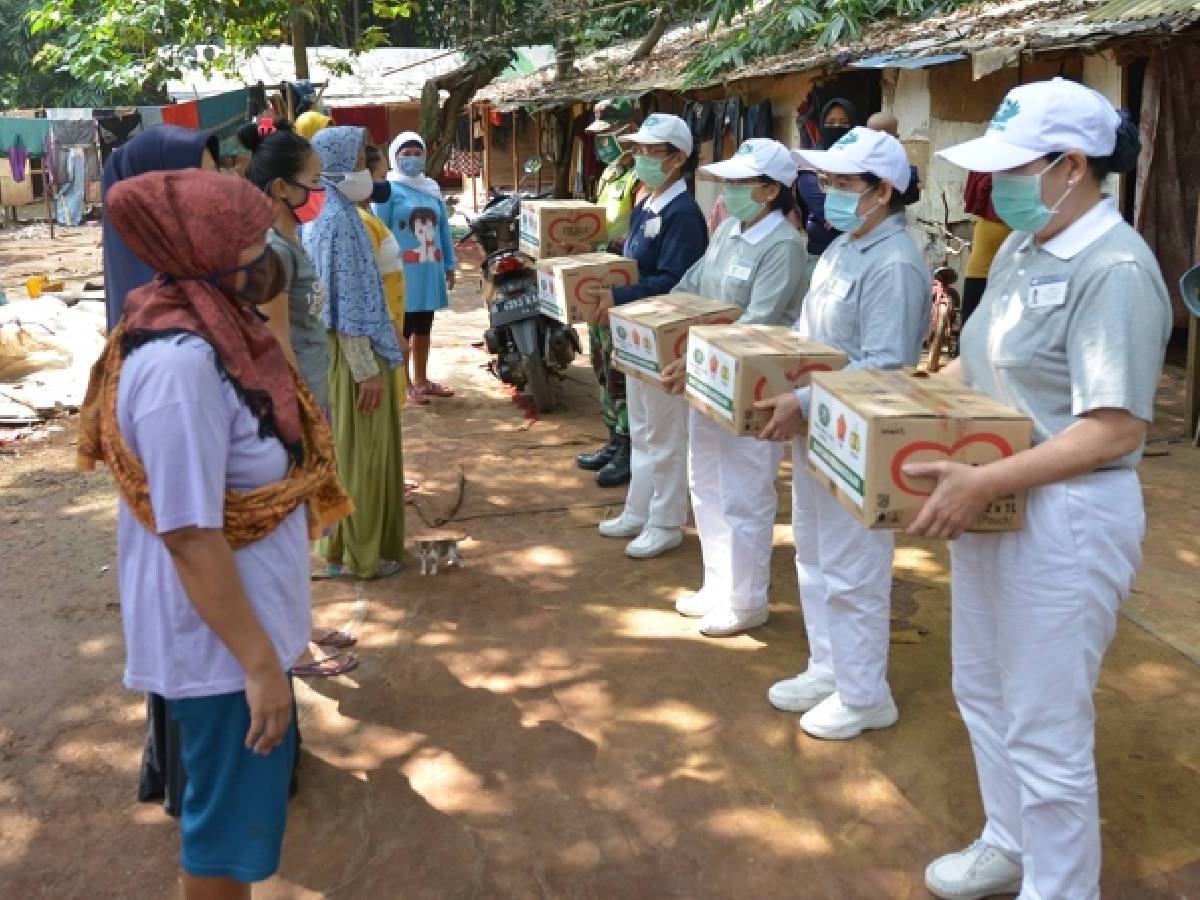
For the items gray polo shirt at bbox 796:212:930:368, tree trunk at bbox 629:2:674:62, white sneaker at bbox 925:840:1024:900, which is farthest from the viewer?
tree trunk at bbox 629:2:674:62

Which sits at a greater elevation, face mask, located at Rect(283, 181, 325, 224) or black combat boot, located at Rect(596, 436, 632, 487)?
face mask, located at Rect(283, 181, 325, 224)

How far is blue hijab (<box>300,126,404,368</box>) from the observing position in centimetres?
459

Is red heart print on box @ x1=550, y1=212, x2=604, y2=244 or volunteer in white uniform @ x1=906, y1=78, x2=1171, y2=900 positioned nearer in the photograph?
volunteer in white uniform @ x1=906, y1=78, x2=1171, y2=900

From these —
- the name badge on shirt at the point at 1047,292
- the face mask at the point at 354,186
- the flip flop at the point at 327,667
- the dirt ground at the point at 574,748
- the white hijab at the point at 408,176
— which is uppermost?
the white hijab at the point at 408,176

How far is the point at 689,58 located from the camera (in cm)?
1366

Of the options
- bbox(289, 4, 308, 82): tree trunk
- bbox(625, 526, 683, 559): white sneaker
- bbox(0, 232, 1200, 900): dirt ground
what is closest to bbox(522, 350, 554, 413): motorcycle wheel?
bbox(0, 232, 1200, 900): dirt ground

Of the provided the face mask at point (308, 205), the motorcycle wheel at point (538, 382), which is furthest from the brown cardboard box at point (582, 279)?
the motorcycle wheel at point (538, 382)

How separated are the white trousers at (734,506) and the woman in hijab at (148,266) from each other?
209 centimetres

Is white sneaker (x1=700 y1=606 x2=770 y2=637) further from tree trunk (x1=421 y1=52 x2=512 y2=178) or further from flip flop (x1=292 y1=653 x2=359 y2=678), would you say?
tree trunk (x1=421 y1=52 x2=512 y2=178)

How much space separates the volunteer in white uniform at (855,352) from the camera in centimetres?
335

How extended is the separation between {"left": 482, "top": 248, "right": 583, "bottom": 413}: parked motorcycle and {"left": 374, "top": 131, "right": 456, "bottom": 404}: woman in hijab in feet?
1.22

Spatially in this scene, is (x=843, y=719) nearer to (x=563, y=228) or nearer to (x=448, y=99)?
(x=563, y=228)

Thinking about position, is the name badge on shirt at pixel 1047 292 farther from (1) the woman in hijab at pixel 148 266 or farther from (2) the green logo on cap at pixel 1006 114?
(1) the woman in hijab at pixel 148 266

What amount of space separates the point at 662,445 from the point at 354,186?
169 cm
